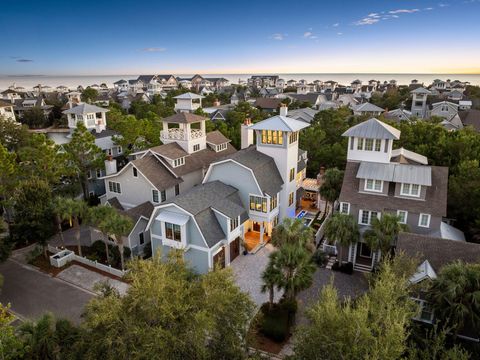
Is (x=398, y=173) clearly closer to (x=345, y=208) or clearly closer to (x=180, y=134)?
(x=345, y=208)

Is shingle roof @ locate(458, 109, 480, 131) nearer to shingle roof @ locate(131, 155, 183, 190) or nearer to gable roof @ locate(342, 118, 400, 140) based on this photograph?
gable roof @ locate(342, 118, 400, 140)

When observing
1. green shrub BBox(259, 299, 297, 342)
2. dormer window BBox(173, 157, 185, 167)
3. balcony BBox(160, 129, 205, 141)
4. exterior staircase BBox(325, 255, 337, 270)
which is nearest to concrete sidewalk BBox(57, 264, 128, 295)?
green shrub BBox(259, 299, 297, 342)

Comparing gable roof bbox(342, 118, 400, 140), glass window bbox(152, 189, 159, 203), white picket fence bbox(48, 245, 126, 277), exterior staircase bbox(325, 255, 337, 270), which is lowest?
exterior staircase bbox(325, 255, 337, 270)

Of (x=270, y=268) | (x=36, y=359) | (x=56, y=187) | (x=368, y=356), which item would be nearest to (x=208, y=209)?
(x=270, y=268)

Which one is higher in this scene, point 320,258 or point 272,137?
point 272,137

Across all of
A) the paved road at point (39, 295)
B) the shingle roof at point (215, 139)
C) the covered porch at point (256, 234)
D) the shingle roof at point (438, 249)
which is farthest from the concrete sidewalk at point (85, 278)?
the shingle roof at point (215, 139)

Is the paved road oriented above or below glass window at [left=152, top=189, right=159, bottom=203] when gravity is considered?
below

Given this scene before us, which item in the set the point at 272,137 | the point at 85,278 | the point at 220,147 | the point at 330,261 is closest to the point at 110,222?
the point at 85,278
